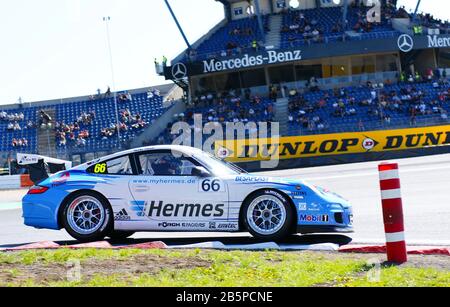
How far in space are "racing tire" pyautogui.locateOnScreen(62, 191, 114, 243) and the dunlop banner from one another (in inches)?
902

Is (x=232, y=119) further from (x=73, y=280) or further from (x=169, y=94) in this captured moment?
(x=73, y=280)

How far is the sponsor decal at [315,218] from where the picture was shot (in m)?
9.35

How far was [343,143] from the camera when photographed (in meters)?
34.1

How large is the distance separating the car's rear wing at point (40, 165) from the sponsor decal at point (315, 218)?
21919 millimetres

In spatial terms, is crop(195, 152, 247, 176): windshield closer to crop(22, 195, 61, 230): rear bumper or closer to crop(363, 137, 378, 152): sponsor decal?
crop(22, 195, 61, 230): rear bumper

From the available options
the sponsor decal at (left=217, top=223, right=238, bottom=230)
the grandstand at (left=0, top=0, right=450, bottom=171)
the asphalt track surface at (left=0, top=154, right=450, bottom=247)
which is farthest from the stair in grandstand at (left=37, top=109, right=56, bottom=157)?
the sponsor decal at (left=217, top=223, right=238, bottom=230)

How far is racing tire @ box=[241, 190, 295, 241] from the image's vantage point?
30.8 feet

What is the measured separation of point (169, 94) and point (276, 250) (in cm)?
4262

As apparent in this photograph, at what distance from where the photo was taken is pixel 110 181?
33.1ft

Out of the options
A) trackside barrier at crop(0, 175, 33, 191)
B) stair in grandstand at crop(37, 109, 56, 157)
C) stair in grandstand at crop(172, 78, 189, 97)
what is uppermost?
stair in grandstand at crop(172, 78, 189, 97)

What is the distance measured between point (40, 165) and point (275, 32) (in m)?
22.1

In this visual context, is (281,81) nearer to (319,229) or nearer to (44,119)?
(44,119)

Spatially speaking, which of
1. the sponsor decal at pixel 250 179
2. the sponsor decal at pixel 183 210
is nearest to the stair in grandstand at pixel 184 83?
the sponsor decal at pixel 183 210
